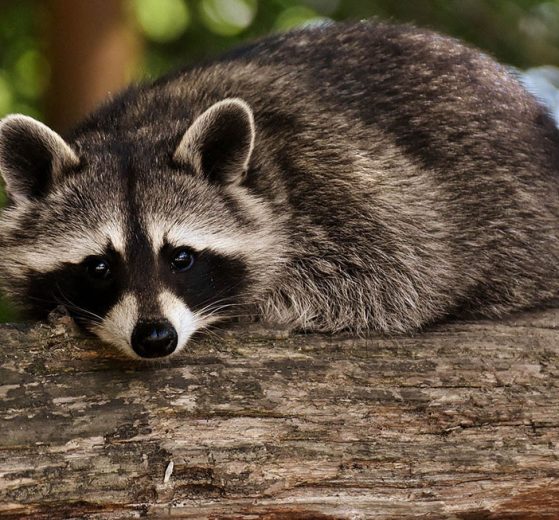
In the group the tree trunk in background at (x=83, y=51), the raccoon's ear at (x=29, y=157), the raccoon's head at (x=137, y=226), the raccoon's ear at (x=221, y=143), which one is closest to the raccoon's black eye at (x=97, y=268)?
the raccoon's head at (x=137, y=226)

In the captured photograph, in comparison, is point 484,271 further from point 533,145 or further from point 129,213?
point 129,213

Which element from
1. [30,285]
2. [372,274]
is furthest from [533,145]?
[30,285]

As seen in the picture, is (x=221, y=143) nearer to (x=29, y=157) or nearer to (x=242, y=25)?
(x=29, y=157)

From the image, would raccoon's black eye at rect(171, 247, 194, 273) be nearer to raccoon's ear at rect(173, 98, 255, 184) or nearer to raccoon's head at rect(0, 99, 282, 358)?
raccoon's head at rect(0, 99, 282, 358)

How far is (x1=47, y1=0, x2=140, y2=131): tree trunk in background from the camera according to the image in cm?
716

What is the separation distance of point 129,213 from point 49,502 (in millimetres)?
1207

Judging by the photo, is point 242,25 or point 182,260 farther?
point 242,25

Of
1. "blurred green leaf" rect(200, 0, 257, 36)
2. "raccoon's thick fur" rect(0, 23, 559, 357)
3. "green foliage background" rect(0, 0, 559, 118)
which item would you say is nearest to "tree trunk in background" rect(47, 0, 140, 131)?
"green foliage background" rect(0, 0, 559, 118)

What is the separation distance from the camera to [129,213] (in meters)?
3.79

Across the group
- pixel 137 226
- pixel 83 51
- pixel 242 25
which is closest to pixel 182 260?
pixel 137 226

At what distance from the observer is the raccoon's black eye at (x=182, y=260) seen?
12.5 ft

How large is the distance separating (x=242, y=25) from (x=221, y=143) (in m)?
5.13

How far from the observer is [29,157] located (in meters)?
4.01

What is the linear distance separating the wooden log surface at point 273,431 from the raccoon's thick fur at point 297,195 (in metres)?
0.22
